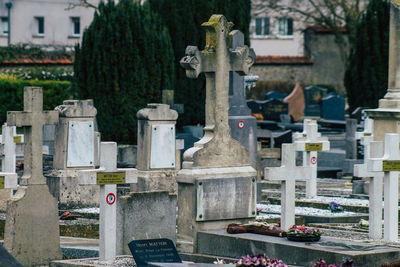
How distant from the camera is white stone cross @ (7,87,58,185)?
40.4 ft

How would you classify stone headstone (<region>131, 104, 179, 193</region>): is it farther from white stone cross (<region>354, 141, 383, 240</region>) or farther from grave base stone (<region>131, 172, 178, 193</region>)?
white stone cross (<region>354, 141, 383, 240</region>)

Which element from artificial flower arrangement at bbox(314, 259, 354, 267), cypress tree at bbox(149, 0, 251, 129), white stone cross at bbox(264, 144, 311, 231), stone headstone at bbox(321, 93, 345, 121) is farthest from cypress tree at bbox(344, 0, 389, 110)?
artificial flower arrangement at bbox(314, 259, 354, 267)

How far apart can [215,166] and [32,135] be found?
1964 millimetres

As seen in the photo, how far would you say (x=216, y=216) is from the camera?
12406 mm

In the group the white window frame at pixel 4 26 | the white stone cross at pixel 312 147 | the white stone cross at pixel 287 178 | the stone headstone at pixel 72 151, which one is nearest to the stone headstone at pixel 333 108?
the white window frame at pixel 4 26

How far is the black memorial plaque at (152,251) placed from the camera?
1094 centimetres

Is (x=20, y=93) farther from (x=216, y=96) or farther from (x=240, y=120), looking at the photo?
(x=216, y=96)

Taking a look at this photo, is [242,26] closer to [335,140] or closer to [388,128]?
[335,140]

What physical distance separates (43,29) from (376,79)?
70.7 ft

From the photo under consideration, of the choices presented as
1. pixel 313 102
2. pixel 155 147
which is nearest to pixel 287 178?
pixel 155 147

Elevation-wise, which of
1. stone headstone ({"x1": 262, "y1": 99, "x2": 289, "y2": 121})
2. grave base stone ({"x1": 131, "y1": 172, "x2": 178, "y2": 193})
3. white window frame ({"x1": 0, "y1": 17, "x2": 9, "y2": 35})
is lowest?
grave base stone ({"x1": 131, "y1": 172, "x2": 178, "y2": 193})

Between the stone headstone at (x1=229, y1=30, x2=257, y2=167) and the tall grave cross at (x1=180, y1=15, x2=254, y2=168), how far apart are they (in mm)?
4404

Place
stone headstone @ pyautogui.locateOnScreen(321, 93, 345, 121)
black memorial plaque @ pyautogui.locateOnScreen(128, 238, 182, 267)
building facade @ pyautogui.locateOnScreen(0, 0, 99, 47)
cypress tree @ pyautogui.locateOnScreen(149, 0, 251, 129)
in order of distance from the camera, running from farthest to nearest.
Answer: building facade @ pyautogui.locateOnScreen(0, 0, 99, 47)
stone headstone @ pyautogui.locateOnScreen(321, 93, 345, 121)
cypress tree @ pyautogui.locateOnScreen(149, 0, 251, 129)
black memorial plaque @ pyautogui.locateOnScreen(128, 238, 182, 267)

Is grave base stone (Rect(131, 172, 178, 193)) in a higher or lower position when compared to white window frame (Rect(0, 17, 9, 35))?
lower
